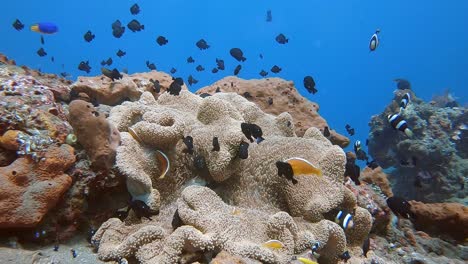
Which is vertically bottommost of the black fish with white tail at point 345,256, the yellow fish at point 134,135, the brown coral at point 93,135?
the brown coral at point 93,135

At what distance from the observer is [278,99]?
25.7 feet

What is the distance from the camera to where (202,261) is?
3.11m

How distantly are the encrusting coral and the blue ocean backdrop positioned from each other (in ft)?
382

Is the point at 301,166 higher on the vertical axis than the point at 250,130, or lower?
lower

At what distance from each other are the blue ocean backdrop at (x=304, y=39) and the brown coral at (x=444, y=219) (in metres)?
114

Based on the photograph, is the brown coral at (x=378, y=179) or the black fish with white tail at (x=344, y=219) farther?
the brown coral at (x=378, y=179)

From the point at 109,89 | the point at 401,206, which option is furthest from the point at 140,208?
the point at 109,89

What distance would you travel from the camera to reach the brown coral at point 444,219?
19.9 feet

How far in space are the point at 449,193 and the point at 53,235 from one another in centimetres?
1128

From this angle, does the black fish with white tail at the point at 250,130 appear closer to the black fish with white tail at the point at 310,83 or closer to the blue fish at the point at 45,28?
the black fish with white tail at the point at 310,83

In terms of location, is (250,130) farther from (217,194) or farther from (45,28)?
(45,28)

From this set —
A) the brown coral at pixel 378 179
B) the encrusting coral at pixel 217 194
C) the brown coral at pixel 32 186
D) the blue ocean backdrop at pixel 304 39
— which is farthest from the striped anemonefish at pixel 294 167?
the blue ocean backdrop at pixel 304 39

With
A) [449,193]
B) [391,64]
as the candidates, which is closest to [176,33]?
[391,64]

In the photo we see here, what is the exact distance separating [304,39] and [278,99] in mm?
144895
